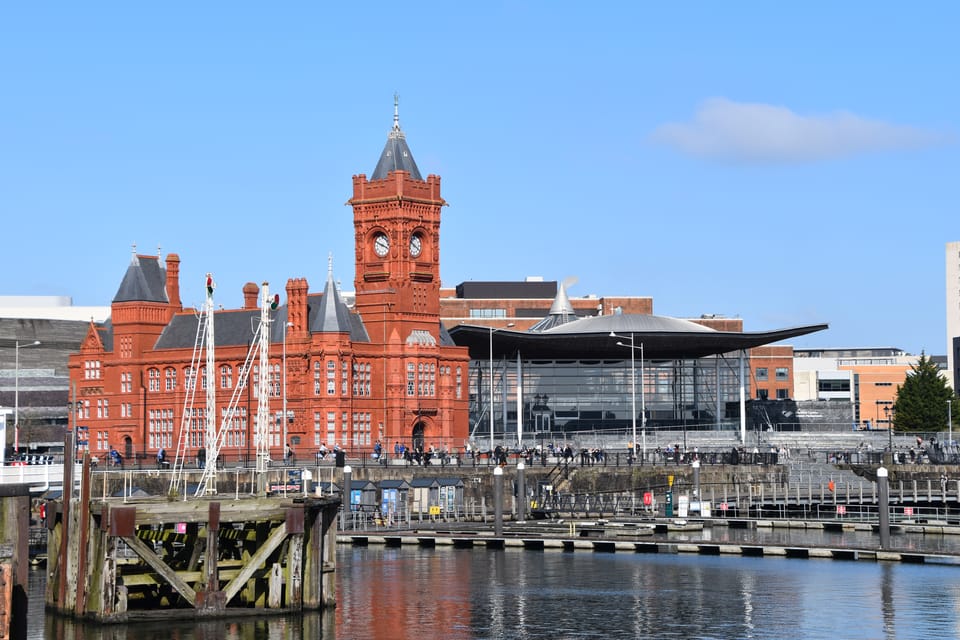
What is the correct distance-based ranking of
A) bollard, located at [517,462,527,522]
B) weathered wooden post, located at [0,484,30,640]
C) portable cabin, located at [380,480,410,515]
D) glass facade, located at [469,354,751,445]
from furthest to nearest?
glass facade, located at [469,354,751,445] < portable cabin, located at [380,480,410,515] < bollard, located at [517,462,527,522] < weathered wooden post, located at [0,484,30,640]

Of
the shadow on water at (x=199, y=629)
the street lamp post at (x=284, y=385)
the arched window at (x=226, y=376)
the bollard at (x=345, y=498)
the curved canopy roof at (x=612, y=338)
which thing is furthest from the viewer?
the curved canopy roof at (x=612, y=338)

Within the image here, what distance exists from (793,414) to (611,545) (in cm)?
8111

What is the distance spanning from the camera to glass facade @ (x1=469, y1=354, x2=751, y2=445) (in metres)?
148

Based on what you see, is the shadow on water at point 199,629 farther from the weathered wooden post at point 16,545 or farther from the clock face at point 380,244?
the clock face at point 380,244

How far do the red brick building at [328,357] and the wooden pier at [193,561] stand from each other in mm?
66469

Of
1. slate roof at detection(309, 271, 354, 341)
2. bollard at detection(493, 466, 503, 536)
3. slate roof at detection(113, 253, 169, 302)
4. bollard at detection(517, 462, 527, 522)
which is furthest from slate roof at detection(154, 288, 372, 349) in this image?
bollard at detection(493, 466, 503, 536)

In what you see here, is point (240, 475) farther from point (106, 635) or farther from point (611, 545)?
point (106, 635)

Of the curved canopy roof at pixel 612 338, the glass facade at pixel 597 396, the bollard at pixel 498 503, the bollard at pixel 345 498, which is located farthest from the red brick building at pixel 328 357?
the bollard at pixel 498 503

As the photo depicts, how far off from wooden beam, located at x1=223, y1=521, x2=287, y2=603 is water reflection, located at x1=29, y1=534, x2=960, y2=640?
1.20 metres

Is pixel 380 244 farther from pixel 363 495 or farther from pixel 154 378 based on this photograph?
pixel 363 495

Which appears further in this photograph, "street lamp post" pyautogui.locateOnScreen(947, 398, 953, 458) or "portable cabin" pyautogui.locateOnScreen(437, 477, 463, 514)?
"street lamp post" pyautogui.locateOnScreen(947, 398, 953, 458)

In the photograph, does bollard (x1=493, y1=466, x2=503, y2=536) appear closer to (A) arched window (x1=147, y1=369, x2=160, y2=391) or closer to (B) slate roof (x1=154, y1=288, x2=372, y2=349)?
(B) slate roof (x1=154, y1=288, x2=372, y2=349)

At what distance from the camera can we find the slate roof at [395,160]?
133 m

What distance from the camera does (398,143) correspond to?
134m
